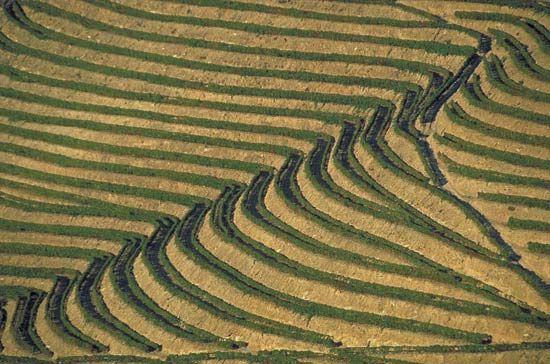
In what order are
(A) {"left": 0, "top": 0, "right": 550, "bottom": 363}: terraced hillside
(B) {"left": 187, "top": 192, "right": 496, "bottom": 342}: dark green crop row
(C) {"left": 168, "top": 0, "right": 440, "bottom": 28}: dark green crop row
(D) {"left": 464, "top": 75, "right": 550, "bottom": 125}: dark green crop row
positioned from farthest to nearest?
1. (C) {"left": 168, "top": 0, "right": 440, "bottom": 28}: dark green crop row
2. (D) {"left": 464, "top": 75, "right": 550, "bottom": 125}: dark green crop row
3. (A) {"left": 0, "top": 0, "right": 550, "bottom": 363}: terraced hillside
4. (B) {"left": 187, "top": 192, "right": 496, "bottom": 342}: dark green crop row

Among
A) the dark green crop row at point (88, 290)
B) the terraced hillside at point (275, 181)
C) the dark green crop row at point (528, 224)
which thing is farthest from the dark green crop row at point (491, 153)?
the dark green crop row at point (88, 290)

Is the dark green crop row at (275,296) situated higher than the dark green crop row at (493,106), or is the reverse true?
the dark green crop row at (493,106)

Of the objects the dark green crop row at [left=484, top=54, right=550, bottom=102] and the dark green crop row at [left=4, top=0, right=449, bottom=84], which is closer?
the dark green crop row at [left=484, top=54, right=550, bottom=102]

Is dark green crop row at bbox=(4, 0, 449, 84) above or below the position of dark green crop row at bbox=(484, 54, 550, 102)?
above

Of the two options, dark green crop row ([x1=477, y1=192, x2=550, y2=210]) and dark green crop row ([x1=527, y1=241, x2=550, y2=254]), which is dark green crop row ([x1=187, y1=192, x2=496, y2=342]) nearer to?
dark green crop row ([x1=527, y1=241, x2=550, y2=254])

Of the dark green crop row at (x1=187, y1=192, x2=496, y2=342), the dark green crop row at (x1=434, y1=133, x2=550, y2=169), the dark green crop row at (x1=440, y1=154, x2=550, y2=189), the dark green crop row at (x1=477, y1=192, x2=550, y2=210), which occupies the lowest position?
the dark green crop row at (x1=187, y1=192, x2=496, y2=342)

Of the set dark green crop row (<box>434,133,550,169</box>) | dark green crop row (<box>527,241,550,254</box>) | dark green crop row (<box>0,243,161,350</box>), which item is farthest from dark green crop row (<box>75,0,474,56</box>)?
dark green crop row (<box>0,243,161,350</box>)

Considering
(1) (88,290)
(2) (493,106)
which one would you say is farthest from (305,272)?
(2) (493,106)

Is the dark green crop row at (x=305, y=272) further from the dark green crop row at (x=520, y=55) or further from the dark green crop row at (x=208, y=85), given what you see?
the dark green crop row at (x=520, y=55)
